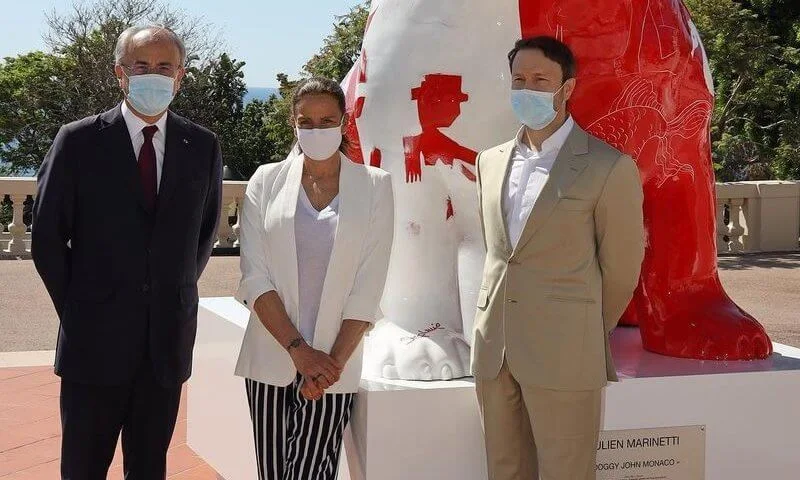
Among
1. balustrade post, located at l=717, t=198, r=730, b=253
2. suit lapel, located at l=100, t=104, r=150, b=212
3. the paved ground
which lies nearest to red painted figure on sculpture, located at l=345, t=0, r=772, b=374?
suit lapel, located at l=100, t=104, r=150, b=212

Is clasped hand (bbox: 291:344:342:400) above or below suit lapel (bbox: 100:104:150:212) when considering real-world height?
below

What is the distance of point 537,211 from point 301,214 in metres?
0.51

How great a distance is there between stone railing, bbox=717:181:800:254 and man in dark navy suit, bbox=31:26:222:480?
27.6 feet

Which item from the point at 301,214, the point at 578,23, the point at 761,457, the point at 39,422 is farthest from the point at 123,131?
the point at 39,422

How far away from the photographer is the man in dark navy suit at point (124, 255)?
226 cm

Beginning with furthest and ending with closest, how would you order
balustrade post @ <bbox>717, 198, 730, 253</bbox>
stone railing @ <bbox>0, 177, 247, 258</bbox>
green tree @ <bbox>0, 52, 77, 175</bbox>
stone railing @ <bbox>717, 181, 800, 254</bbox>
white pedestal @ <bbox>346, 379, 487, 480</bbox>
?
green tree @ <bbox>0, 52, 77, 175</bbox>
balustrade post @ <bbox>717, 198, 730, 253</bbox>
stone railing @ <bbox>717, 181, 800, 254</bbox>
stone railing @ <bbox>0, 177, 247, 258</bbox>
white pedestal @ <bbox>346, 379, 487, 480</bbox>

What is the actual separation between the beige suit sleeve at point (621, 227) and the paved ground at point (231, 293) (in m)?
4.48

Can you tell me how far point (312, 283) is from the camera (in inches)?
92.2

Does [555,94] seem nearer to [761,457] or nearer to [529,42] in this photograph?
[529,42]

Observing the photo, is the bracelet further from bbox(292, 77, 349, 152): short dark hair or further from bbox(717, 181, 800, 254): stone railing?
bbox(717, 181, 800, 254): stone railing

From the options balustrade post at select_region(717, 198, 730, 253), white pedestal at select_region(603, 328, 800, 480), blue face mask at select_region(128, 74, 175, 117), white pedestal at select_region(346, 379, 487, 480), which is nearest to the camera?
blue face mask at select_region(128, 74, 175, 117)

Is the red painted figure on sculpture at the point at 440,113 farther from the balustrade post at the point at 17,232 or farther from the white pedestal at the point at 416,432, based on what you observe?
the balustrade post at the point at 17,232

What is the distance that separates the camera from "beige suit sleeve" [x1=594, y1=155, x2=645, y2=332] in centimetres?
216

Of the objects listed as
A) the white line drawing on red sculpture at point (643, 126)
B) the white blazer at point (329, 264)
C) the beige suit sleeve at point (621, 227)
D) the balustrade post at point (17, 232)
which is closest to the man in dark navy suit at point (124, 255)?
the white blazer at point (329, 264)
